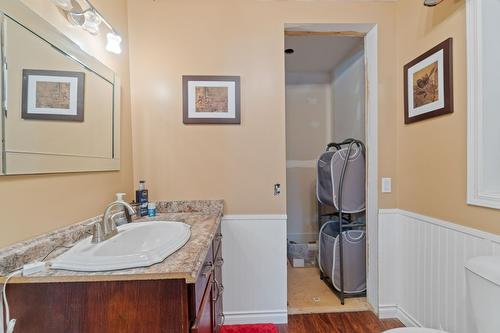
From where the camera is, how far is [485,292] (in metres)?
0.95

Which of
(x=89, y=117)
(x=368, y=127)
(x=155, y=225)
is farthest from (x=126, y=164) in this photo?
(x=368, y=127)

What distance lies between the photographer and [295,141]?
11.4ft

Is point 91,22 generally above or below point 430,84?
above

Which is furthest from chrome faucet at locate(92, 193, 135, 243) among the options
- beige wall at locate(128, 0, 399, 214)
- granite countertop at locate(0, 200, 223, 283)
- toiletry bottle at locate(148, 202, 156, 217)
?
beige wall at locate(128, 0, 399, 214)

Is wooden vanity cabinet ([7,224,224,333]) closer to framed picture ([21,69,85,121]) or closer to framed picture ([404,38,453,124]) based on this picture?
framed picture ([21,69,85,121])

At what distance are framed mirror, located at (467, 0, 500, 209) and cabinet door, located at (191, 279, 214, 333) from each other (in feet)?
4.68

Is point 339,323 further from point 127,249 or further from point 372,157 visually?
point 127,249

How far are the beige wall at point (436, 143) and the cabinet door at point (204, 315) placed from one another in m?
1.41

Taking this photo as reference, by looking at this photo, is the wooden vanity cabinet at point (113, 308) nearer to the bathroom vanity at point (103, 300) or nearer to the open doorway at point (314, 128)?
the bathroom vanity at point (103, 300)

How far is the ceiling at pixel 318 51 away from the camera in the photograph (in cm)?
251

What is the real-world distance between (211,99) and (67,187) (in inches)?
42.6

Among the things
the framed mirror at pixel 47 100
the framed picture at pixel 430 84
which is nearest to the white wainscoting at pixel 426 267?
the framed picture at pixel 430 84

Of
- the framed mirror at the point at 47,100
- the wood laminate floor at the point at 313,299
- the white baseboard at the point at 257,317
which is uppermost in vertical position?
the framed mirror at the point at 47,100

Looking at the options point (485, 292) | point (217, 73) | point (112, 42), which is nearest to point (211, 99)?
point (217, 73)
